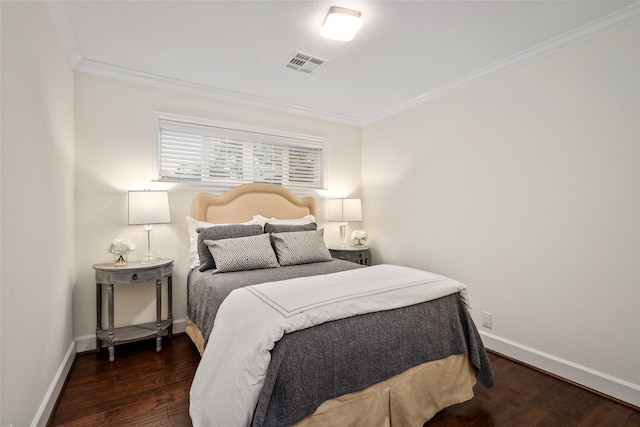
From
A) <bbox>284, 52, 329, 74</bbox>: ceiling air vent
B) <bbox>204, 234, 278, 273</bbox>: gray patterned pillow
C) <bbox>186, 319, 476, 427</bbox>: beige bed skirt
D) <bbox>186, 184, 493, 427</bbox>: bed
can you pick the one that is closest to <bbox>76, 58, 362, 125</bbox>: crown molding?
<bbox>284, 52, 329, 74</bbox>: ceiling air vent

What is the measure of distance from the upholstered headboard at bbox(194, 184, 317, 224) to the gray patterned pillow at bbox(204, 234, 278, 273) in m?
0.64

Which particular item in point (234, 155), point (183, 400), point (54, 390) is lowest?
point (183, 400)

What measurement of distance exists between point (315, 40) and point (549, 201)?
2197 mm

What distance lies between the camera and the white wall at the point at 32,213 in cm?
131

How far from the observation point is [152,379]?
91.1 inches

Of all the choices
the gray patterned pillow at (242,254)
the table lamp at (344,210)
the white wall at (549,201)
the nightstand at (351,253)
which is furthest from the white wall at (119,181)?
the white wall at (549,201)

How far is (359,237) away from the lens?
405cm

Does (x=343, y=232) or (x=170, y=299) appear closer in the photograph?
(x=170, y=299)

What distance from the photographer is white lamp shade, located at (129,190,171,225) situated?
2732 mm

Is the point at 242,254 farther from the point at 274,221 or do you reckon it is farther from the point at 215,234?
the point at 274,221

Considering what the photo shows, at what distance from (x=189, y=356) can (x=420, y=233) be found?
→ 2.60 metres

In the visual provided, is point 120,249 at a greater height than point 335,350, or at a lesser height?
greater

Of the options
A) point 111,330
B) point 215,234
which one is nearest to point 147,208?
point 215,234

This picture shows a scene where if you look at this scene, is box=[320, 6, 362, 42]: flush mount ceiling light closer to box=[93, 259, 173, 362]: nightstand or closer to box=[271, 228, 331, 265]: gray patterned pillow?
box=[271, 228, 331, 265]: gray patterned pillow
